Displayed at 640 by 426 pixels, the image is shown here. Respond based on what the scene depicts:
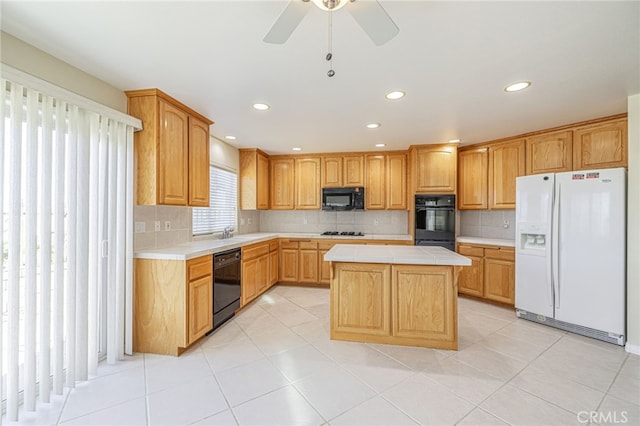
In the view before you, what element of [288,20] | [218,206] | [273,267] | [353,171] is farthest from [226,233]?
[288,20]

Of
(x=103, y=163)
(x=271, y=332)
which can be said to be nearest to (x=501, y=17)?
(x=103, y=163)

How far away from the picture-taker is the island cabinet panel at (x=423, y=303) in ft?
8.10

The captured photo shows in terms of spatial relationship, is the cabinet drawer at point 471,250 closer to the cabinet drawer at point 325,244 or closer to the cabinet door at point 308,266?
the cabinet drawer at point 325,244

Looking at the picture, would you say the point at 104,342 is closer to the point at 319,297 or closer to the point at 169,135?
the point at 169,135

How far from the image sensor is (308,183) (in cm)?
488

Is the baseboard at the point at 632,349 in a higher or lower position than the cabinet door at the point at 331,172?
lower

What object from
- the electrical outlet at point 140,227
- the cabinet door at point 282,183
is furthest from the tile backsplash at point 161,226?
the cabinet door at point 282,183

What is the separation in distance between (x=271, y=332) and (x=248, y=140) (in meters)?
2.73

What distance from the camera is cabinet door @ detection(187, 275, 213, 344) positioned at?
2.45 metres

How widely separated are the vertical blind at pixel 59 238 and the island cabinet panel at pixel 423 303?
8.14 feet

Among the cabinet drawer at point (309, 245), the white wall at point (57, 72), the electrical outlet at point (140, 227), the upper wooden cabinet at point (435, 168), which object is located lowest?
the cabinet drawer at point (309, 245)

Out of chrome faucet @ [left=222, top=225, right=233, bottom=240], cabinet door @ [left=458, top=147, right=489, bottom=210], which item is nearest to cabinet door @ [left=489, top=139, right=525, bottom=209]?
cabinet door @ [left=458, top=147, right=489, bottom=210]

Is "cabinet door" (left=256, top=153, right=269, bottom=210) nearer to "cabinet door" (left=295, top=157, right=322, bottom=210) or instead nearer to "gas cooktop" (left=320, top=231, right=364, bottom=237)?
"cabinet door" (left=295, top=157, right=322, bottom=210)

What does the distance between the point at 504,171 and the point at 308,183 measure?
308 cm
